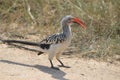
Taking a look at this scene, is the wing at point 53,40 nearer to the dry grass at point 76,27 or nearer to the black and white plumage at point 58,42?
the black and white plumage at point 58,42

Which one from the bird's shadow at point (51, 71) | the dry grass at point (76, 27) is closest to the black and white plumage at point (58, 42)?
the bird's shadow at point (51, 71)

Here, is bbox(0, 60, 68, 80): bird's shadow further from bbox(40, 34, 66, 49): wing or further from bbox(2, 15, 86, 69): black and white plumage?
bbox(40, 34, 66, 49): wing

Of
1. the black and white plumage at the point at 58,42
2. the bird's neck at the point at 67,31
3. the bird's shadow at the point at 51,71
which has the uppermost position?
the bird's neck at the point at 67,31

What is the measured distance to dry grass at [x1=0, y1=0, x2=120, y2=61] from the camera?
7.68m

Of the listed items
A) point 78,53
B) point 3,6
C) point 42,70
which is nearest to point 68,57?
point 78,53

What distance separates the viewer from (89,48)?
766 centimetres

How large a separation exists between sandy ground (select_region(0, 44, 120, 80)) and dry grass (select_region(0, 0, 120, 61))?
1.13 ft

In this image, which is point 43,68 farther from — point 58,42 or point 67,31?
point 67,31

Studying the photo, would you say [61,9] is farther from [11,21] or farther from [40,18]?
[11,21]

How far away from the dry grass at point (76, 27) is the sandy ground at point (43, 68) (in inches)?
13.5

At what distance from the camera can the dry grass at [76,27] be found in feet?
25.2

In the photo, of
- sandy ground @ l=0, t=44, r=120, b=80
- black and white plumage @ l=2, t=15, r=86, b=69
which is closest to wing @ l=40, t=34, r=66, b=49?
black and white plumage @ l=2, t=15, r=86, b=69

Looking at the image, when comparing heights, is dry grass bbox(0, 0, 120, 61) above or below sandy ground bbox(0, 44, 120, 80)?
above

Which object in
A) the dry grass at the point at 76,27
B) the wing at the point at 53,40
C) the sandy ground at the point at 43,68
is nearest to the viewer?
the sandy ground at the point at 43,68
